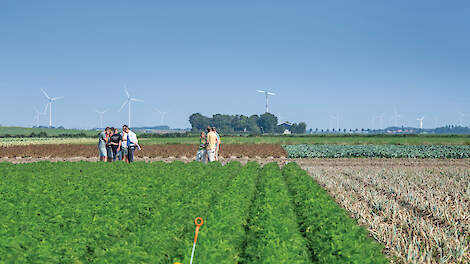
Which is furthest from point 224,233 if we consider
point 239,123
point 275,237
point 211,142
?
point 239,123

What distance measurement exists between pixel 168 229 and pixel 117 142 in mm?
15381

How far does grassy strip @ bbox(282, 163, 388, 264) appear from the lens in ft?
18.3

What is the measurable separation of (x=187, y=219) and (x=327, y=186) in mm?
9391

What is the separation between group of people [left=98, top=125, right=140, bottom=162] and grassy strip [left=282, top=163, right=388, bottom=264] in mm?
13789

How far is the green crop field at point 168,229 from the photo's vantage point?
5.34 m

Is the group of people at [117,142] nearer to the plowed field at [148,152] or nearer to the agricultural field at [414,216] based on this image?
the agricultural field at [414,216]

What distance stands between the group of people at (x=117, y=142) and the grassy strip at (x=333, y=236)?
13.8 m

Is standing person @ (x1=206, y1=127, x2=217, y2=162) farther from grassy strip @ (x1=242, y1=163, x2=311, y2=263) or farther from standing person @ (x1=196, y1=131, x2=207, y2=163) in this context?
grassy strip @ (x1=242, y1=163, x2=311, y2=263)

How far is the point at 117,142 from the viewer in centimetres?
2083

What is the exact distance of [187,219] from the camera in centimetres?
740

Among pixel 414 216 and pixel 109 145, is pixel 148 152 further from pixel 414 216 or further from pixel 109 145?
pixel 414 216

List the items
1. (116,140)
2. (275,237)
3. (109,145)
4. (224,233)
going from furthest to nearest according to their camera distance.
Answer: (109,145), (116,140), (224,233), (275,237)

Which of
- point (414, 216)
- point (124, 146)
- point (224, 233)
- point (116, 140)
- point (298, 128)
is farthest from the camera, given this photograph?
point (298, 128)

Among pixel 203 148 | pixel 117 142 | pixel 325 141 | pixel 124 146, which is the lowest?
pixel 325 141
